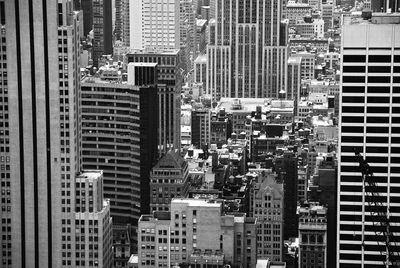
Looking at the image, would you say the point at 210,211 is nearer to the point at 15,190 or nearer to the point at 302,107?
the point at 15,190

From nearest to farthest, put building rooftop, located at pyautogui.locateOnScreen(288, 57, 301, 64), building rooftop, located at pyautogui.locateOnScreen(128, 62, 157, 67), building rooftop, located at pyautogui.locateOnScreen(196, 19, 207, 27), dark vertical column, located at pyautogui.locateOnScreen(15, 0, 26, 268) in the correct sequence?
dark vertical column, located at pyautogui.locateOnScreen(15, 0, 26, 268) < building rooftop, located at pyautogui.locateOnScreen(128, 62, 157, 67) < building rooftop, located at pyautogui.locateOnScreen(288, 57, 301, 64) < building rooftop, located at pyautogui.locateOnScreen(196, 19, 207, 27)

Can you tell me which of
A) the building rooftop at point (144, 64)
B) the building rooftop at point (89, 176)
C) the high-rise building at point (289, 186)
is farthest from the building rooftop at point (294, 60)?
the building rooftop at point (89, 176)

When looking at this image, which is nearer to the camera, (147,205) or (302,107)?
(147,205)

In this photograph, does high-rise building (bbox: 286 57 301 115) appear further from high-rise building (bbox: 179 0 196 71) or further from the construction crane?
the construction crane

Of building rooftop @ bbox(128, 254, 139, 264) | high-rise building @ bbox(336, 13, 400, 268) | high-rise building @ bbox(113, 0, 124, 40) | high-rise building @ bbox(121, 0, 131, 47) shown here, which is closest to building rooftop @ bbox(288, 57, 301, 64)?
high-rise building @ bbox(113, 0, 124, 40)

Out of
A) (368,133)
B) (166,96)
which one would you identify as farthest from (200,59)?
(368,133)

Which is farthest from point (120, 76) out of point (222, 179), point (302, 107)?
point (302, 107)

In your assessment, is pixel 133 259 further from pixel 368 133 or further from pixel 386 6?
pixel 386 6
